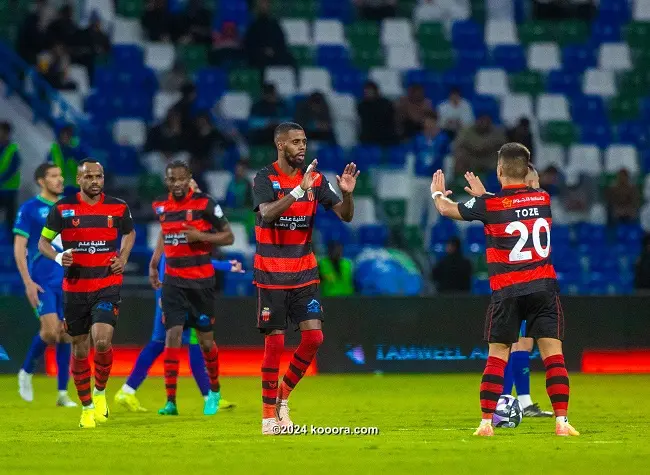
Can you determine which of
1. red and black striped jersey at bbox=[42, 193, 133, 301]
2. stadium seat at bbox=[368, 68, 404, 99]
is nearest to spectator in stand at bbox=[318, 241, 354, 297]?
stadium seat at bbox=[368, 68, 404, 99]

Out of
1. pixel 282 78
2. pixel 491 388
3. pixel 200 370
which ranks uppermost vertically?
pixel 282 78

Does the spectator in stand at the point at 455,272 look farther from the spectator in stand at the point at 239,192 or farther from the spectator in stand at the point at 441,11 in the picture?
the spectator in stand at the point at 441,11

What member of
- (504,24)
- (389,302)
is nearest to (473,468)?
(389,302)

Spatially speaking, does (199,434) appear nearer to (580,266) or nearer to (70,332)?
(70,332)

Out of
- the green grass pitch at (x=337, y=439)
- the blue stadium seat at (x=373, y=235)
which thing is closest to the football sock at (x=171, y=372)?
the green grass pitch at (x=337, y=439)

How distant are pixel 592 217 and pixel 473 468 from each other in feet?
46.4

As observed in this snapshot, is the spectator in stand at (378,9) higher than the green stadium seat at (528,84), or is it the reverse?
the spectator in stand at (378,9)

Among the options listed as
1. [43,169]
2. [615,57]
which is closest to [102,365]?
[43,169]

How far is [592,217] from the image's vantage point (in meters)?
→ 21.1

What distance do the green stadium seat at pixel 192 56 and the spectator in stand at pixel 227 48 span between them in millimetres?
197

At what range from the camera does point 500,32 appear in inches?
937

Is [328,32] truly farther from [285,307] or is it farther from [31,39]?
[285,307]

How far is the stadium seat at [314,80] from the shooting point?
22406mm

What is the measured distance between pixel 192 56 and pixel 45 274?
10.1 meters
